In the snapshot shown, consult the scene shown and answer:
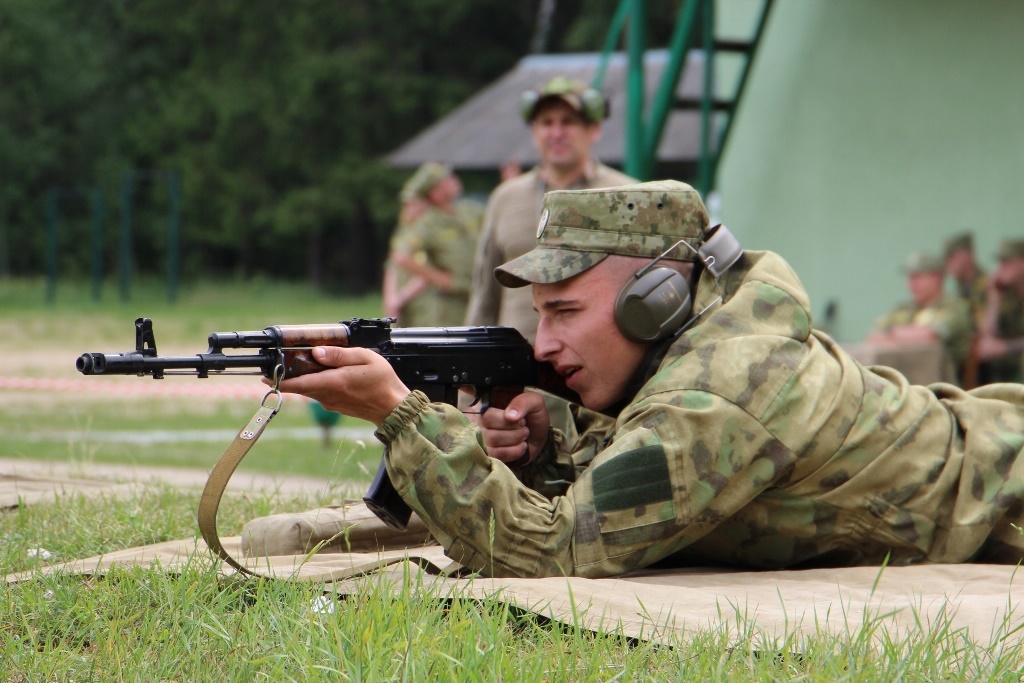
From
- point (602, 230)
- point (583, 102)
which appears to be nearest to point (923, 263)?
point (583, 102)

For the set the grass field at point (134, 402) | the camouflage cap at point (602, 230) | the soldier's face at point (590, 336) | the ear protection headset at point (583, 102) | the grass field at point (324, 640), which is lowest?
the grass field at point (134, 402)

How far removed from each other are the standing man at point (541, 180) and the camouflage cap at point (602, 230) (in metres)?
3.28

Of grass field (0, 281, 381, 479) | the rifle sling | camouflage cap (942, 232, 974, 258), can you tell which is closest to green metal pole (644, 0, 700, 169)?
camouflage cap (942, 232, 974, 258)

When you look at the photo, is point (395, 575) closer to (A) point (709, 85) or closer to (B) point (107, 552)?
(B) point (107, 552)

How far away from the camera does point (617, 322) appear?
3439 millimetres

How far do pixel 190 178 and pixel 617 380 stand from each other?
4202 cm

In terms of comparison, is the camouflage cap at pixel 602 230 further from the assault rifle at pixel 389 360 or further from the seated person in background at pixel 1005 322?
the seated person in background at pixel 1005 322

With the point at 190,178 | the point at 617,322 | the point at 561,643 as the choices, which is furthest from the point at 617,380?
the point at 190,178

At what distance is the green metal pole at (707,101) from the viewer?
10.4 m

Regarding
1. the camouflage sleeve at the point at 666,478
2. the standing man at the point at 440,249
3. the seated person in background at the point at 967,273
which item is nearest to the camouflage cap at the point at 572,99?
the seated person in background at the point at 967,273

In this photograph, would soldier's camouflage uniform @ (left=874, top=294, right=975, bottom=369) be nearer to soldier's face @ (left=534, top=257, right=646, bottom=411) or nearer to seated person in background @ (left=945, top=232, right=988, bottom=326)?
seated person in background @ (left=945, top=232, right=988, bottom=326)

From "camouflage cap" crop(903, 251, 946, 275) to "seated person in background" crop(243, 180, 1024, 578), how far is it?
17.4 ft

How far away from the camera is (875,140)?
31.5ft

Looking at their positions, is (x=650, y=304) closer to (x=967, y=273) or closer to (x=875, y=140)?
(x=967, y=273)
